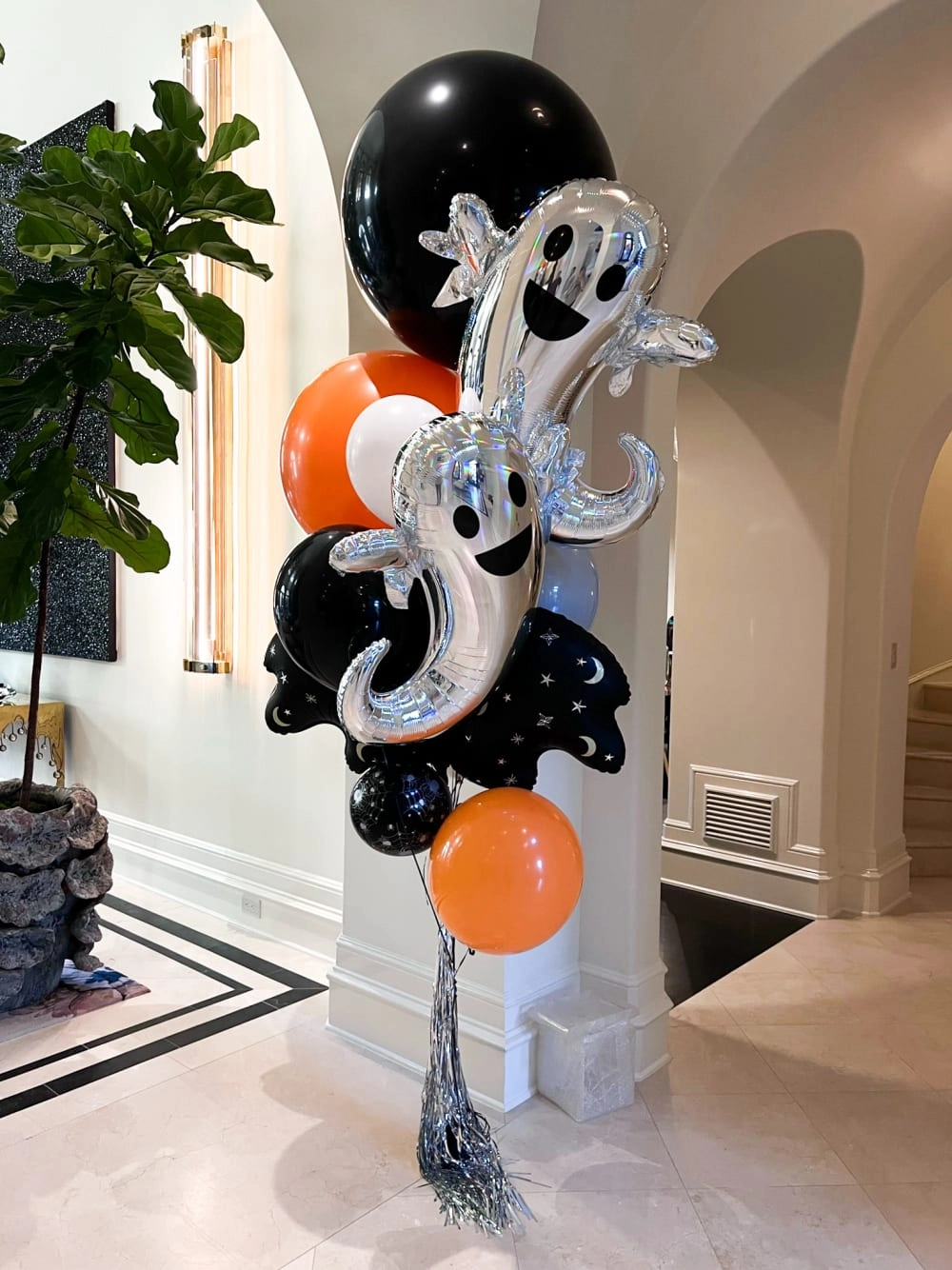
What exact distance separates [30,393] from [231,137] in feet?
2.66

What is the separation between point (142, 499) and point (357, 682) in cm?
276

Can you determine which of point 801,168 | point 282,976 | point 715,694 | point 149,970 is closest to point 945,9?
point 801,168

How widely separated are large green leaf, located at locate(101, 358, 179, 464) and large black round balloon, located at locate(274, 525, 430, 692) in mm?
1213

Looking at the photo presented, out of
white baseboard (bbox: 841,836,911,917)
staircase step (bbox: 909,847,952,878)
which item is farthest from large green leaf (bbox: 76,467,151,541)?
staircase step (bbox: 909,847,952,878)

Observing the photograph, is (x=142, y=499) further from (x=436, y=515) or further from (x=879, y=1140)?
(x=879, y=1140)

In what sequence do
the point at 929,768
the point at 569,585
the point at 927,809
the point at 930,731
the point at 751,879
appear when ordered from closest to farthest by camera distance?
the point at 569,585, the point at 751,879, the point at 927,809, the point at 929,768, the point at 930,731

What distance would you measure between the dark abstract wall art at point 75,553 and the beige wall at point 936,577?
4619mm

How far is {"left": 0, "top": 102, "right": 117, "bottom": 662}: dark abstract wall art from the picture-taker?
3.99 m

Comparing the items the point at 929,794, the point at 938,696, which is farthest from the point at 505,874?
the point at 938,696

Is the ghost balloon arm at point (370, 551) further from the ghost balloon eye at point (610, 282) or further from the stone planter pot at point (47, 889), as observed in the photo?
the stone planter pot at point (47, 889)

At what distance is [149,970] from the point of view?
3.09m

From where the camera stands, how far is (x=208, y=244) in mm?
2459

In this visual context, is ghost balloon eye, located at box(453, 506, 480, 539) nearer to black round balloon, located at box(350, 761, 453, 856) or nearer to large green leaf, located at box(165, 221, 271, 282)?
black round balloon, located at box(350, 761, 453, 856)

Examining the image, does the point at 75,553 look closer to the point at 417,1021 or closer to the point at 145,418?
the point at 145,418
